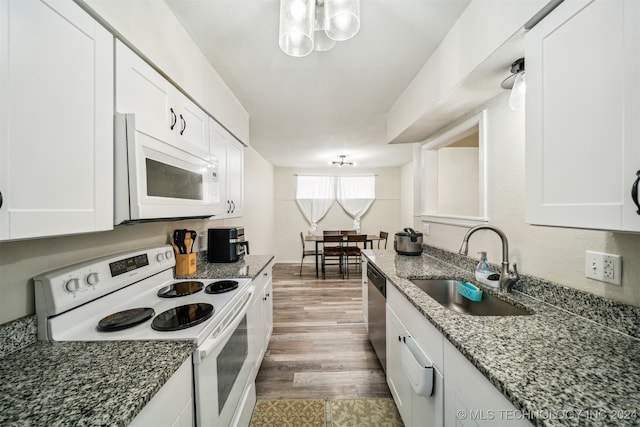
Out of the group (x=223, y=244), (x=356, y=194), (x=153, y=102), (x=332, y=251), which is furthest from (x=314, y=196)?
(x=153, y=102)

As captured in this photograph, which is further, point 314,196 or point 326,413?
point 314,196

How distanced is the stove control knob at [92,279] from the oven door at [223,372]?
0.56 metres

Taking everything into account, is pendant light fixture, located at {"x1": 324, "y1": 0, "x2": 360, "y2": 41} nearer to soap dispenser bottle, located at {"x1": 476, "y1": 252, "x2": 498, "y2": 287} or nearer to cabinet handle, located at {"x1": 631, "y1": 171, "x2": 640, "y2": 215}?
cabinet handle, located at {"x1": 631, "y1": 171, "x2": 640, "y2": 215}

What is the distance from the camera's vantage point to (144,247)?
1460mm

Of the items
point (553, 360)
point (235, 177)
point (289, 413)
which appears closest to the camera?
point (553, 360)

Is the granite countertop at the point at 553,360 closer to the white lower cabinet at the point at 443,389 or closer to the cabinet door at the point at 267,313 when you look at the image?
the white lower cabinet at the point at 443,389

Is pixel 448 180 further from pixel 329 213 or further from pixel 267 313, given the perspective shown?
pixel 329 213

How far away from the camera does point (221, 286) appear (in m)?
1.43

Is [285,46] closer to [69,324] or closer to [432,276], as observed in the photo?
[69,324]

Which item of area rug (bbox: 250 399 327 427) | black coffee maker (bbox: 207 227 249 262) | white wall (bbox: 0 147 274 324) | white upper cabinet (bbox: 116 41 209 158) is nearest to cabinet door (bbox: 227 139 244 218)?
black coffee maker (bbox: 207 227 249 262)

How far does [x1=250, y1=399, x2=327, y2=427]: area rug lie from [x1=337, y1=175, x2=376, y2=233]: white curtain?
14.7 feet

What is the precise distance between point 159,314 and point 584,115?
1689 millimetres

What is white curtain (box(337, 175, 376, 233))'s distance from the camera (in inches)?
231

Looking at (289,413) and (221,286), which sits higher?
(221,286)
